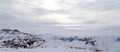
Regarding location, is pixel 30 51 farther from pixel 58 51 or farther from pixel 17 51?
pixel 58 51

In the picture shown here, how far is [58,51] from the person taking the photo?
96.0ft

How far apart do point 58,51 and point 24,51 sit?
4444 mm

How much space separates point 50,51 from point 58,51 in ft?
3.39

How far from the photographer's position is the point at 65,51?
29531mm

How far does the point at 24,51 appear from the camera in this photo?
97.3 feet

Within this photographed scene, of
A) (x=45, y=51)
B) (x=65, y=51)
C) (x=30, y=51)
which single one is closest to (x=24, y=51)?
(x=30, y=51)

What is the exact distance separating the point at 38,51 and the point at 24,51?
74.2 inches

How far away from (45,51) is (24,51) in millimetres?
2824

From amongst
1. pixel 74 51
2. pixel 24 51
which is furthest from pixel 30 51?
pixel 74 51

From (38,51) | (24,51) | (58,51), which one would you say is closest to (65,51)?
(58,51)

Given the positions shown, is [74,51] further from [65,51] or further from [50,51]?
[50,51]

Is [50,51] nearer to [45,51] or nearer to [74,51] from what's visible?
[45,51]

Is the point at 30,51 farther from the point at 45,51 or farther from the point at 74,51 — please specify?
the point at 74,51

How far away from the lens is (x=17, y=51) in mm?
29812
